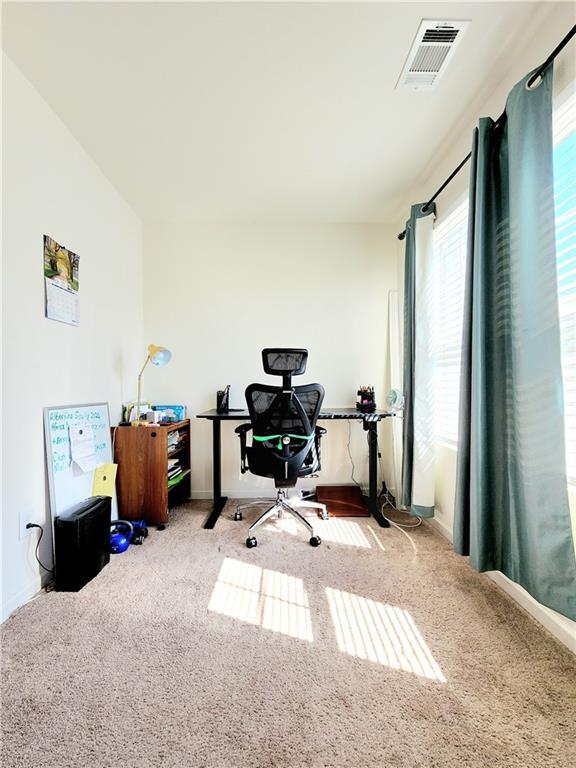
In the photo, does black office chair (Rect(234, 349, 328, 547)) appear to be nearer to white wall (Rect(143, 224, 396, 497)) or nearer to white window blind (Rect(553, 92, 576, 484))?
white wall (Rect(143, 224, 396, 497))

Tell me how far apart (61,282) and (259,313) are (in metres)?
1.63

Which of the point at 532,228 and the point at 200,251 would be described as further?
the point at 200,251

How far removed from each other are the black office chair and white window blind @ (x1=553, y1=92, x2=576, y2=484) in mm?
1305

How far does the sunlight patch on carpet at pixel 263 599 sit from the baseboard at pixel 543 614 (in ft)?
3.35

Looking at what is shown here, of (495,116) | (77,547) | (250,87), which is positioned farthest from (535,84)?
(77,547)

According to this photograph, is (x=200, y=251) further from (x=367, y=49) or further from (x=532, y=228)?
(x=532, y=228)

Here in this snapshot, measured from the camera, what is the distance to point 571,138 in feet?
4.21

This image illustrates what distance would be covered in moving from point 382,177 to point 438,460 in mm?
2187

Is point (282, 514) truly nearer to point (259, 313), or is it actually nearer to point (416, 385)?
point (416, 385)

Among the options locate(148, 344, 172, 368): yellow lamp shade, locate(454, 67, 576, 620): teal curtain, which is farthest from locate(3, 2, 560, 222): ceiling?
locate(148, 344, 172, 368): yellow lamp shade

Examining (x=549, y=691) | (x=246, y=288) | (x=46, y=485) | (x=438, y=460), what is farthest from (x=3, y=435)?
(x=438, y=460)

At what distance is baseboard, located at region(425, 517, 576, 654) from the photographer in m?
1.31

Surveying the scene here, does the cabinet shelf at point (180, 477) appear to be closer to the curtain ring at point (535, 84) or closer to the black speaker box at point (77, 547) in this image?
the black speaker box at point (77, 547)

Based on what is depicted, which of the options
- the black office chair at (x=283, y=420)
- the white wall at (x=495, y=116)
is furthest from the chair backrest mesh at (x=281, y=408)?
the white wall at (x=495, y=116)
